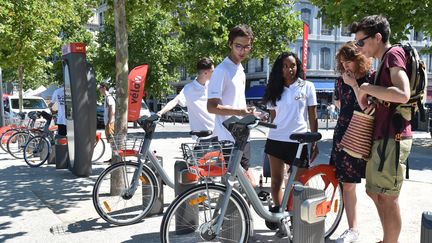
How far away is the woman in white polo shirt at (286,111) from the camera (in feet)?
13.1

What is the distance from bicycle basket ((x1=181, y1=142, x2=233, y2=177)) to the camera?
3.08 metres

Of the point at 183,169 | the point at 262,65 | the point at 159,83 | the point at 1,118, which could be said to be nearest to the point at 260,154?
→ the point at 183,169

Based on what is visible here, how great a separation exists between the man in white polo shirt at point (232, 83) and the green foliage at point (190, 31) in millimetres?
3549

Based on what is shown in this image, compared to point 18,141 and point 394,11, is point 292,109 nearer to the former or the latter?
point 394,11

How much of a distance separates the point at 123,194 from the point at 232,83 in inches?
71.3

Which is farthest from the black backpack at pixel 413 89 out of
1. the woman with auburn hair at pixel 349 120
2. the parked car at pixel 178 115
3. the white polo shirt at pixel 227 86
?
the parked car at pixel 178 115

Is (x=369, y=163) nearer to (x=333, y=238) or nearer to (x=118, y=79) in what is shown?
(x=333, y=238)

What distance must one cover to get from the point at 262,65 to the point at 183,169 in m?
39.1

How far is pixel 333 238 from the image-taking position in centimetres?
419

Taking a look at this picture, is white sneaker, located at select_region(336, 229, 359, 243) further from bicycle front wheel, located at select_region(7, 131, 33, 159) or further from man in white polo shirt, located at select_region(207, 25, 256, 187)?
bicycle front wheel, located at select_region(7, 131, 33, 159)

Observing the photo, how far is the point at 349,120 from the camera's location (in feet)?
12.4

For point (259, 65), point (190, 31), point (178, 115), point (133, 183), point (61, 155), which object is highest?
point (190, 31)

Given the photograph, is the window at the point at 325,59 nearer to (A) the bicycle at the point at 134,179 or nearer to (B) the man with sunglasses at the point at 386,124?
(A) the bicycle at the point at 134,179

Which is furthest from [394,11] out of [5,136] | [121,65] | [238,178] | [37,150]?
[5,136]
